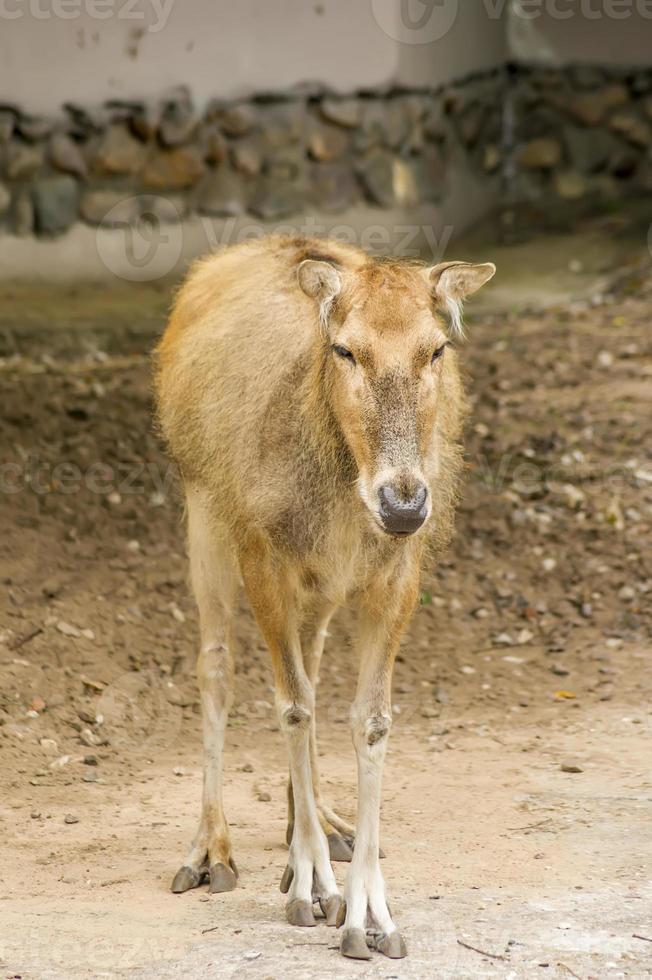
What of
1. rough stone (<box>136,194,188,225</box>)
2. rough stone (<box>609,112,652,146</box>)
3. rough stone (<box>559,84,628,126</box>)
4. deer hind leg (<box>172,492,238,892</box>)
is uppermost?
rough stone (<box>559,84,628,126</box>)

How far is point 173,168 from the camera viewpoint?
11.4 meters

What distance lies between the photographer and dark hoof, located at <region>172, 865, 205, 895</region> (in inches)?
193

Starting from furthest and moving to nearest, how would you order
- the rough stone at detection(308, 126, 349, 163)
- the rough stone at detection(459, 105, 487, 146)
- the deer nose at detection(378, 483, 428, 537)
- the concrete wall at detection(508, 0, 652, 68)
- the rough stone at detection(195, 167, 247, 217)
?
the concrete wall at detection(508, 0, 652, 68) < the rough stone at detection(459, 105, 487, 146) < the rough stone at detection(308, 126, 349, 163) < the rough stone at detection(195, 167, 247, 217) < the deer nose at detection(378, 483, 428, 537)

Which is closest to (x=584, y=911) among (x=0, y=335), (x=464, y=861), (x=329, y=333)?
(x=464, y=861)

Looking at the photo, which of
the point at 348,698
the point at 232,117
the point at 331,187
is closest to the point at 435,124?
the point at 331,187

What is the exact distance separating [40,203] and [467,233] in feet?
13.2

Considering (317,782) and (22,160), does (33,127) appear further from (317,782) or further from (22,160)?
(317,782)

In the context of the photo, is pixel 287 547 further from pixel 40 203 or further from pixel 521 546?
pixel 40 203

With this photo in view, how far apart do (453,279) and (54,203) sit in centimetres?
703

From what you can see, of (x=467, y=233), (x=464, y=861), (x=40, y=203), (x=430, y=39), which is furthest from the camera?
(x=467, y=233)

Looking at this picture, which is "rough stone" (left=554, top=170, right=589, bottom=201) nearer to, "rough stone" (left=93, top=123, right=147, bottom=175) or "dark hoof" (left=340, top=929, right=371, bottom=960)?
"rough stone" (left=93, top=123, right=147, bottom=175)

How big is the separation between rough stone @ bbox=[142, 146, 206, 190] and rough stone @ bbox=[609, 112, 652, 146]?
14.4 feet

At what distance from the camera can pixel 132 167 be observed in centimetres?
1120

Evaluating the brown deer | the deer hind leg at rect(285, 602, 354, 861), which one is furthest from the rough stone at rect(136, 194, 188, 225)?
the deer hind leg at rect(285, 602, 354, 861)
